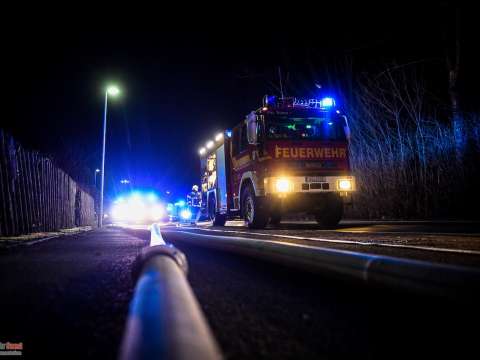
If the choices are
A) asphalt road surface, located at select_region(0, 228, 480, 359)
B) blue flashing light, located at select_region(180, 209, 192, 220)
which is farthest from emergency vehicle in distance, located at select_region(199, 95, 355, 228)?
blue flashing light, located at select_region(180, 209, 192, 220)

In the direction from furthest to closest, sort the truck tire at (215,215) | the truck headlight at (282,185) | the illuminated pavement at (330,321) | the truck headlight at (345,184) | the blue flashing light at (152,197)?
the blue flashing light at (152,197) → the truck tire at (215,215) → the truck headlight at (345,184) → the truck headlight at (282,185) → the illuminated pavement at (330,321)

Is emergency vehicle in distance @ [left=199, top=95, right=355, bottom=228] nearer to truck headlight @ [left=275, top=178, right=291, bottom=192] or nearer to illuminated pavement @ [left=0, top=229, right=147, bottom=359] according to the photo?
truck headlight @ [left=275, top=178, right=291, bottom=192]

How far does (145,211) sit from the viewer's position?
24.4 m

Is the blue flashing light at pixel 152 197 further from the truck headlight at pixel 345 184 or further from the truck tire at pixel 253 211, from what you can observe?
the truck headlight at pixel 345 184

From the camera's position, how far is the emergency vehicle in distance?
7918mm

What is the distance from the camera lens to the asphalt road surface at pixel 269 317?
1062mm

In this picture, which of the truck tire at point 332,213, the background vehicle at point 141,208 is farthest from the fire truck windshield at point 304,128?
the background vehicle at point 141,208

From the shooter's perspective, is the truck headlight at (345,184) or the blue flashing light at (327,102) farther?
the blue flashing light at (327,102)

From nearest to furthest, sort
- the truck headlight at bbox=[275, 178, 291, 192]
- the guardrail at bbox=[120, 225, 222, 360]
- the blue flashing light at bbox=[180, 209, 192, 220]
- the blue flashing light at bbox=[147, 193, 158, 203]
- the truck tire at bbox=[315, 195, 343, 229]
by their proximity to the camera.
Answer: the guardrail at bbox=[120, 225, 222, 360], the truck headlight at bbox=[275, 178, 291, 192], the truck tire at bbox=[315, 195, 343, 229], the blue flashing light at bbox=[180, 209, 192, 220], the blue flashing light at bbox=[147, 193, 158, 203]

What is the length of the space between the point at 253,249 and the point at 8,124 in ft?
45.3

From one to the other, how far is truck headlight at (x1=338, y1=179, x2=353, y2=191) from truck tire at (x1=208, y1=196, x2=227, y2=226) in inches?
194

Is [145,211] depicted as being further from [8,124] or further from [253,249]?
[253,249]
